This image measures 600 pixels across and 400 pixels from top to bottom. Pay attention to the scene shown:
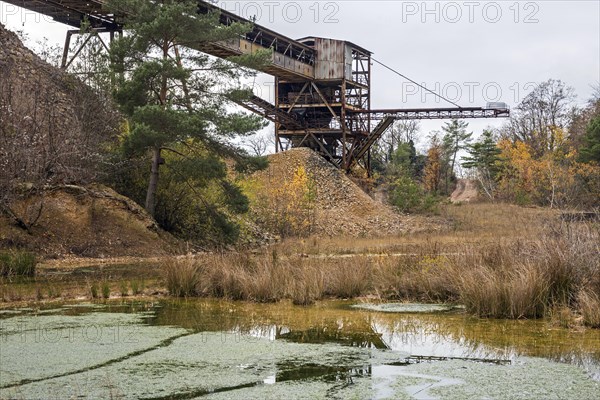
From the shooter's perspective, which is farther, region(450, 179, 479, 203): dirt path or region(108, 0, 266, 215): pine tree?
region(450, 179, 479, 203): dirt path

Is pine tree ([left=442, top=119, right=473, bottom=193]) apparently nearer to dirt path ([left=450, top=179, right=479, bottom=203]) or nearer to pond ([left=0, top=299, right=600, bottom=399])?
dirt path ([left=450, top=179, right=479, bottom=203])

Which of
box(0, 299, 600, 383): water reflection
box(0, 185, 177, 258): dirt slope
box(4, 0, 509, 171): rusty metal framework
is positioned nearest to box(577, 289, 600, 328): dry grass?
box(0, 299, 600, 383): water reflection

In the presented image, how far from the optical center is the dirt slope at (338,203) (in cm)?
3606

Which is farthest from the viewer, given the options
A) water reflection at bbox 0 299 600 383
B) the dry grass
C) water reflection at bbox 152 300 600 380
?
the dry grass

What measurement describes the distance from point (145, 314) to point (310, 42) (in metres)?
36.2

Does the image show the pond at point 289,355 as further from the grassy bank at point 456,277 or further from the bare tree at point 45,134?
the bare tree at point 45,134

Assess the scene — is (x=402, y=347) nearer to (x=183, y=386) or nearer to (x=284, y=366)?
(x=284, y=366)

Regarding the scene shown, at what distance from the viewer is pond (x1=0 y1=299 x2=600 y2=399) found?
19.9ft

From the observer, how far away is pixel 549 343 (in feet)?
26.3

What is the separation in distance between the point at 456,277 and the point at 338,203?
28.7m

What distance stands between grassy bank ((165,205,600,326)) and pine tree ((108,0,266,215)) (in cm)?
990

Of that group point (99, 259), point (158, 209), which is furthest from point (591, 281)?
point (158, 209)

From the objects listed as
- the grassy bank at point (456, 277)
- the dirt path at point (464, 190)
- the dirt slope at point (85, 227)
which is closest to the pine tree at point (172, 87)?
the dirt slope at point (85, 227)

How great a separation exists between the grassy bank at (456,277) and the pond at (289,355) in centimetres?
43
